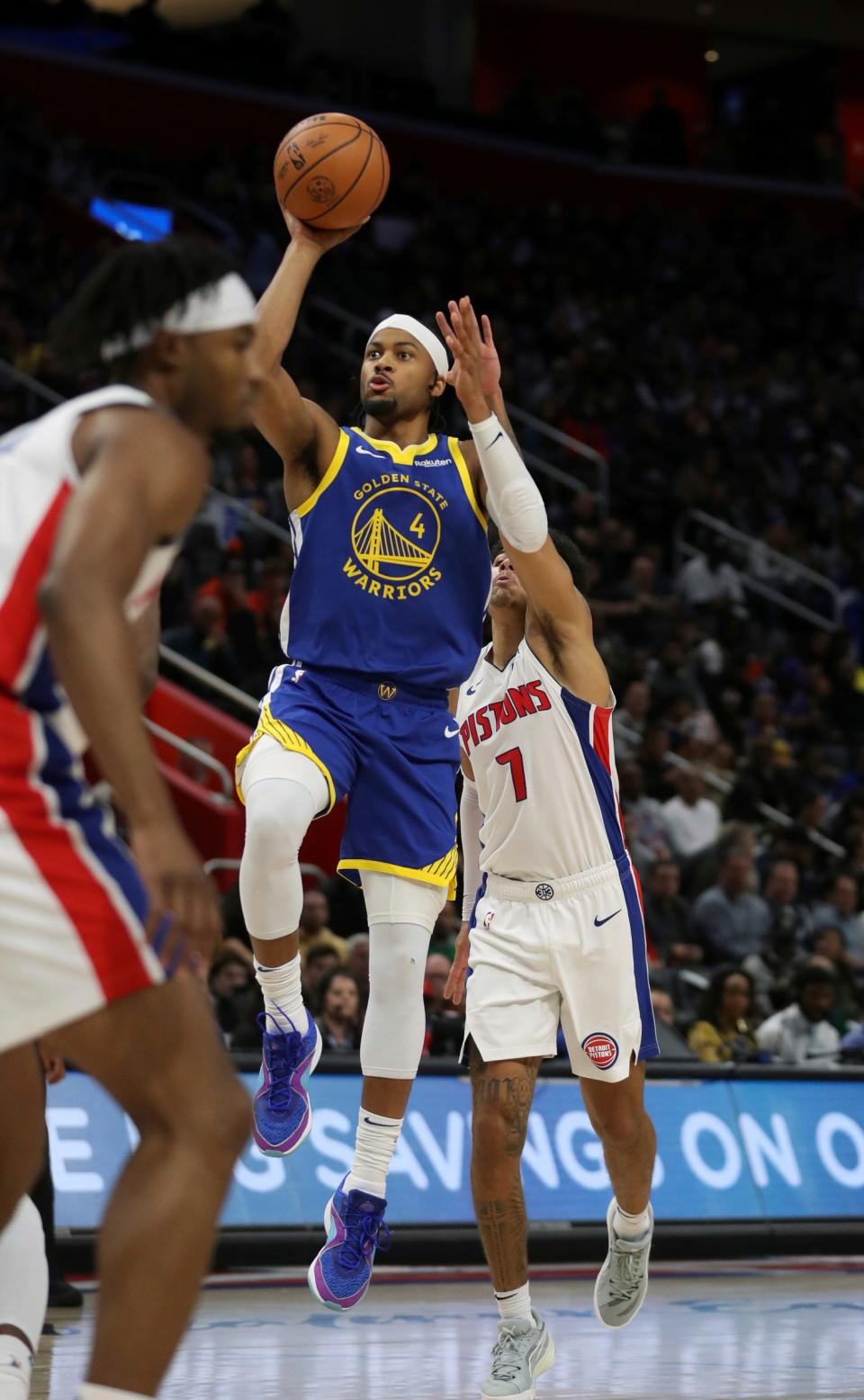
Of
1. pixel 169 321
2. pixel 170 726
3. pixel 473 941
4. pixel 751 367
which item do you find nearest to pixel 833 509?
pixel 751 367

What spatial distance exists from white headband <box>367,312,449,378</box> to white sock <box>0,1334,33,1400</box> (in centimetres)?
324

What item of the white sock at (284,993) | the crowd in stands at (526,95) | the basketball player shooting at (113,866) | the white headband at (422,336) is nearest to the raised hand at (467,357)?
the white headband at (422,336)

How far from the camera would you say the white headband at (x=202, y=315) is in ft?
11.5

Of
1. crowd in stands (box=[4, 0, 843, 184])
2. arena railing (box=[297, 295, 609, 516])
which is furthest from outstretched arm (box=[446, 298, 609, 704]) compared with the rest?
crowd in stands (box=[4, 0, 843, 184])

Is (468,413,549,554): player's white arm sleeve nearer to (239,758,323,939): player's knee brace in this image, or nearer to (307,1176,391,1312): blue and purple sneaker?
(239,758,323,939): player's knee brace

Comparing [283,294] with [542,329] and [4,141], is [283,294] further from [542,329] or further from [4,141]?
[542,329]

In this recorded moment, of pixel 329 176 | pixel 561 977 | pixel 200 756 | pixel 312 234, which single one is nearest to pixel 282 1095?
pixel 561 977

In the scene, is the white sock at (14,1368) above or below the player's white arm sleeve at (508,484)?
below

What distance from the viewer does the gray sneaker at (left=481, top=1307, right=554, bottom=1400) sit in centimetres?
566

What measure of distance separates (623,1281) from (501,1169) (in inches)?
31.4

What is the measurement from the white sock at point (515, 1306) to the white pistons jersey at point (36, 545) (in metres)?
3.20

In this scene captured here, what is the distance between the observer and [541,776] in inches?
249

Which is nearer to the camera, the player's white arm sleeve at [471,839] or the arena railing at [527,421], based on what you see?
the player's white arm sleeve at [471,839]

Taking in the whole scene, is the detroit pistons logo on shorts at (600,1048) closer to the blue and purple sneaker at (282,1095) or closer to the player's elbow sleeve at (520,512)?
the blue and purple sneaker at (282,1095)
